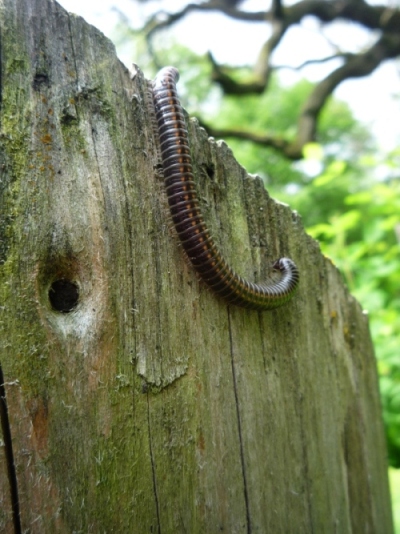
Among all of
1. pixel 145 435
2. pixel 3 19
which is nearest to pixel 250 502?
pixel 145 435

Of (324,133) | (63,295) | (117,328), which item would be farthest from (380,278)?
(324,133)

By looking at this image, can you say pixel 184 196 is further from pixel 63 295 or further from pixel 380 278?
pixel 380 278

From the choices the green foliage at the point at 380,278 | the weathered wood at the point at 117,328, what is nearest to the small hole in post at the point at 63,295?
the weathered wood at the point at 117,328

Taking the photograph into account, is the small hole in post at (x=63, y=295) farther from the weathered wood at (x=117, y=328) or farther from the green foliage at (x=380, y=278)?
the green foliage at (x=380, y=278)

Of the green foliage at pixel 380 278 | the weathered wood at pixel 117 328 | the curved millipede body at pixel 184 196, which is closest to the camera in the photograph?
the weathered wood at pixel 117 328

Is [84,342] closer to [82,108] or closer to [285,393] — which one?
[82,108]

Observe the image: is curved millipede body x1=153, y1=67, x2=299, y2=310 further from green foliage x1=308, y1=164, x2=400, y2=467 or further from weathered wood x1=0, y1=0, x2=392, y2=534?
green foliage x1=308, y1=164, x2=400, y2=467

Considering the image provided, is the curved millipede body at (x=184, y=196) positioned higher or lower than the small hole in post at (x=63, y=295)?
higher
